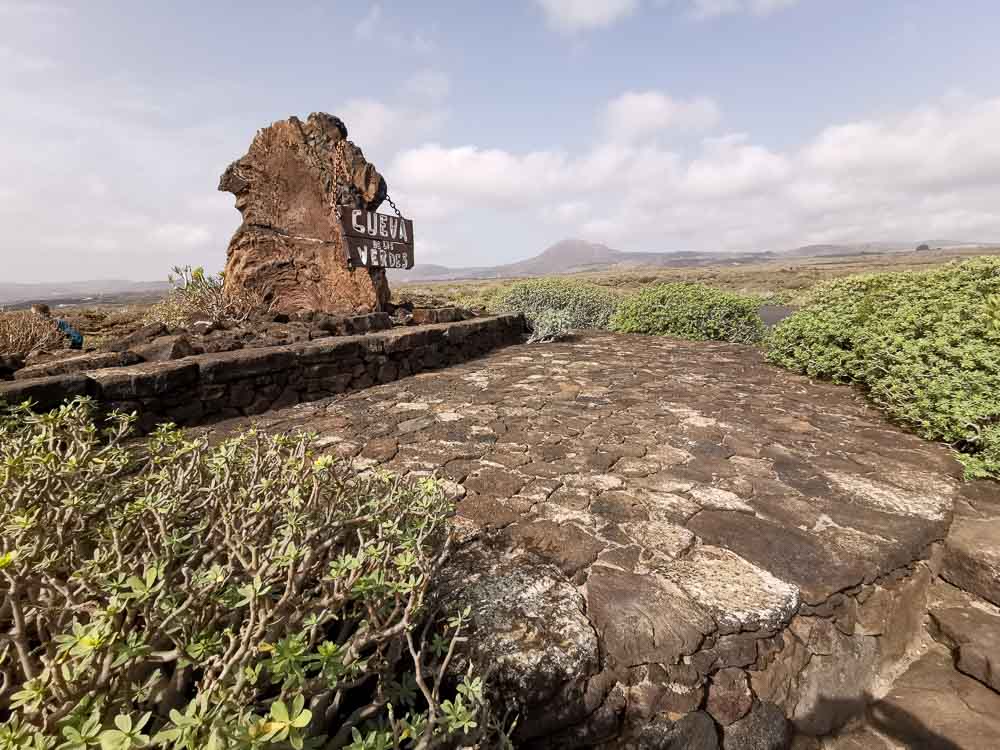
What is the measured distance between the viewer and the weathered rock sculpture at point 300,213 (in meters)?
6.82

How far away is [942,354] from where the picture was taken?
382 centimetres

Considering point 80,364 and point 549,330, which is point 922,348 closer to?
point 549,330

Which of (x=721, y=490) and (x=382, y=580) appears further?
(x=721, y=490)

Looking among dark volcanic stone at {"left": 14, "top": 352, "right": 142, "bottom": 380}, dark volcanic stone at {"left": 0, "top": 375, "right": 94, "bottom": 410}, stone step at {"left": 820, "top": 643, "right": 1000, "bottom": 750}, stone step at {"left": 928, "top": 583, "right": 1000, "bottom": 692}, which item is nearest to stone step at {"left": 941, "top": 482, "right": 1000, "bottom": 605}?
stone step at {"left": 928, "top": 583, "right": 1000, "bottom": 692}

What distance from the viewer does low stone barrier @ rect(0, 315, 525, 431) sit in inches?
135

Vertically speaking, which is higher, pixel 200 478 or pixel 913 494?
pixel 200 478

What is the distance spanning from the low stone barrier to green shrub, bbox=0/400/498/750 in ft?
6.96

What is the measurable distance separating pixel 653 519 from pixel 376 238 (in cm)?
610

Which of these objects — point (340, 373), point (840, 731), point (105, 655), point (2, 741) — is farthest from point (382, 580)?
point (340, 373)

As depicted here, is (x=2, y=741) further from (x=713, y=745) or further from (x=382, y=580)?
(x=713, y=745)

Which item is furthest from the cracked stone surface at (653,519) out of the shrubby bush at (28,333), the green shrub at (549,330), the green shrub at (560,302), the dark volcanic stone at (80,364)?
the green shrub at (560,302)

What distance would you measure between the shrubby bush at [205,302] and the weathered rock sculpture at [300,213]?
0.16 m

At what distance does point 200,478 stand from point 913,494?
11.6 feet

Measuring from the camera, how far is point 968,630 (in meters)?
1.99
